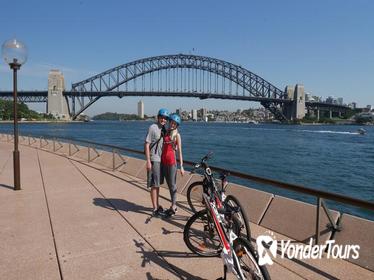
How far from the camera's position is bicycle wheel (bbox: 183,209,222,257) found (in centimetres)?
454

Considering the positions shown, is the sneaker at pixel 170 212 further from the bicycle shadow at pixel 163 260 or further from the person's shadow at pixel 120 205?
the bicycle shadow at pixel 163 260

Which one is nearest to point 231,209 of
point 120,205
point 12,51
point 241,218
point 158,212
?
point 241,218

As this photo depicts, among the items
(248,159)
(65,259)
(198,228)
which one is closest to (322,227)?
(198,228)

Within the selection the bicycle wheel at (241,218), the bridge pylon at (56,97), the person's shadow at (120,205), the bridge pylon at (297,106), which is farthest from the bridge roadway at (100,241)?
the bridge pylon at (297,106)

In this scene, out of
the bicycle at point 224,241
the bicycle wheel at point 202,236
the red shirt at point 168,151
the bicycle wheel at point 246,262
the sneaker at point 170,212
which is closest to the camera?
the bicycle wheel at point 246,262

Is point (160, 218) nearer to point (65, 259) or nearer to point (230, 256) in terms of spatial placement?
point (65, 259)

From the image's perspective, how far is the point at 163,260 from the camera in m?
4.38

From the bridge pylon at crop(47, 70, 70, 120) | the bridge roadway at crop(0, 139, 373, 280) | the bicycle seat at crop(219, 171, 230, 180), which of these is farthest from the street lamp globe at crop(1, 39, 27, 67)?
the bridge pylon at crop(47, 70, 70, 120)

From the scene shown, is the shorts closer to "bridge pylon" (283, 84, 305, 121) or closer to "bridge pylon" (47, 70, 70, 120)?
"bridge pylon" (47, 70, 70, 120)

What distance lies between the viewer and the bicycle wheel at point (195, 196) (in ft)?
21.4

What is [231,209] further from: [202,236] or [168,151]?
[168,151]

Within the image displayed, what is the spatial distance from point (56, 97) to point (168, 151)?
128 metres

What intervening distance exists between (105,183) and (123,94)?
101 m

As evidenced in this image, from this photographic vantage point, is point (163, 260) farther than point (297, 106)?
No
